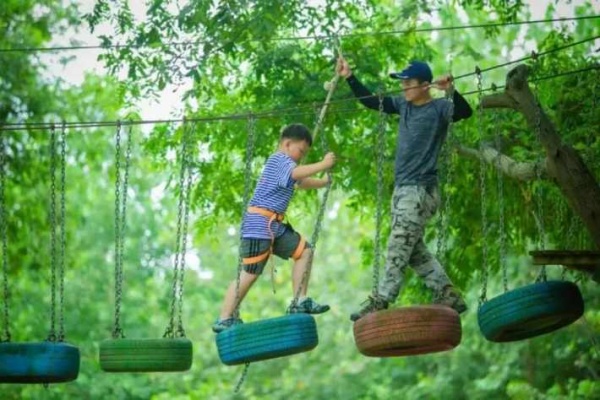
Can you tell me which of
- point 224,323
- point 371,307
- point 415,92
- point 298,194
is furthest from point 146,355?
point 298,194

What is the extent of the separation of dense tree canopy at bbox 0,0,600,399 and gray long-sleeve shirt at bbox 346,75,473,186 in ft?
0.76

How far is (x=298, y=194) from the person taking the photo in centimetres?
1559

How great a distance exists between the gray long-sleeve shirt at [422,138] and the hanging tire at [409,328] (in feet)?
2.77

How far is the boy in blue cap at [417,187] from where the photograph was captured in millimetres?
8938

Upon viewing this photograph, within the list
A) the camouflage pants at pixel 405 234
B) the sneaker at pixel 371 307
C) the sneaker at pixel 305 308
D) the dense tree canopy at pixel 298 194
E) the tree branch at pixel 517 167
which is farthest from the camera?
the dense tree canopy at pixel 298 194

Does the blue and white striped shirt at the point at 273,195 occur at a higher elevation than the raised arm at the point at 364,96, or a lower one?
lower

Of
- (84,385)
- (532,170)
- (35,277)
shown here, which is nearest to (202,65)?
(532,170)

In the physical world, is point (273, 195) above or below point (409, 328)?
above

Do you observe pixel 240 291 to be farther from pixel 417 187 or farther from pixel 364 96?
pixel 364 96

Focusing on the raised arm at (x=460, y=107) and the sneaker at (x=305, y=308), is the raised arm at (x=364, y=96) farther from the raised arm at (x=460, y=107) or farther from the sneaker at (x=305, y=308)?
the sneaker at (x=305, y=308)

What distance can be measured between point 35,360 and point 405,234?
91.1 inches

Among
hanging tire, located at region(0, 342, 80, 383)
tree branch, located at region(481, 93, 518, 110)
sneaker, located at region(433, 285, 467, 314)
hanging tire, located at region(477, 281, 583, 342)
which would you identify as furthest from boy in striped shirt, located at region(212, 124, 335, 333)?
tree branch, located at region(481, 93, 518, 110)

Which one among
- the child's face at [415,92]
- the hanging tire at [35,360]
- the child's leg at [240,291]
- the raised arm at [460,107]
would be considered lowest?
the hanging tire at [35,360]

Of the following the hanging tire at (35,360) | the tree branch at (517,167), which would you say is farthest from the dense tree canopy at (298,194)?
the hanging tire at (35,360)
